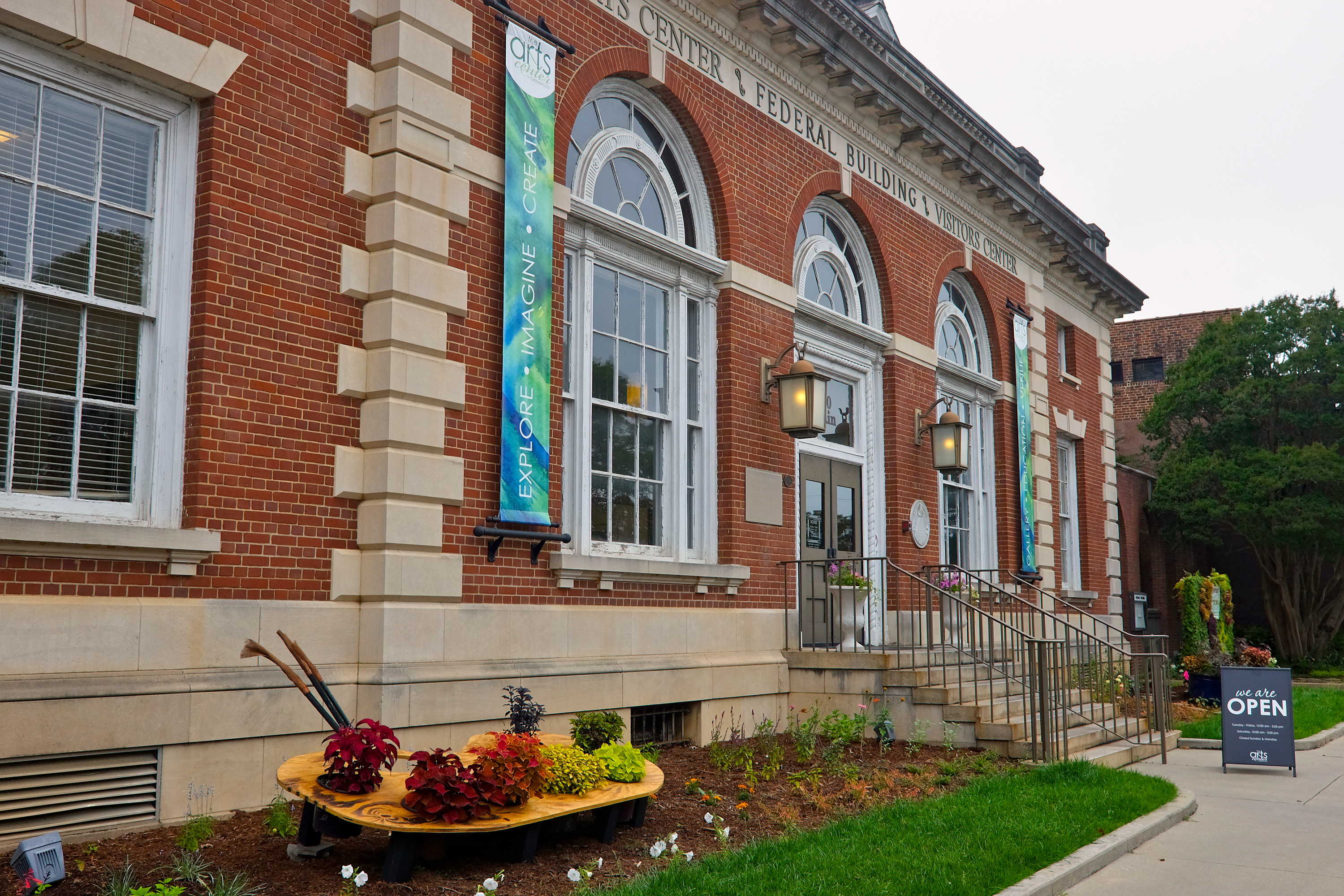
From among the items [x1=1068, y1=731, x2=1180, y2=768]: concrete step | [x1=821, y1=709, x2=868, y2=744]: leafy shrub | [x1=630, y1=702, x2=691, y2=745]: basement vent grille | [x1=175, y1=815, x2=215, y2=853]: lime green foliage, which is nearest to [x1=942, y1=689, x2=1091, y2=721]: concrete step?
[x1=1068, y1=731, x2=1180, y2=768]: concrete step

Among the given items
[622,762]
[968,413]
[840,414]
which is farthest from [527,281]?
[968,413]

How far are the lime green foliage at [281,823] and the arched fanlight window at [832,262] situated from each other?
8573mm

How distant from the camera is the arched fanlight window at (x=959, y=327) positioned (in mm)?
16844

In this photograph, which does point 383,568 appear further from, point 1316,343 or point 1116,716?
point 1316,343

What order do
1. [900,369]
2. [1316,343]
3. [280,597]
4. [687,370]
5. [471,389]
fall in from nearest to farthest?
[280,597] < [471,389] < [687,370] < [900,369] < [1316,343]

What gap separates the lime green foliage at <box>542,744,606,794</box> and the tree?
24.8 metres

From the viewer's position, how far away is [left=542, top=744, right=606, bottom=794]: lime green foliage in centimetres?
650

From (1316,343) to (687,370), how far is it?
22.8m

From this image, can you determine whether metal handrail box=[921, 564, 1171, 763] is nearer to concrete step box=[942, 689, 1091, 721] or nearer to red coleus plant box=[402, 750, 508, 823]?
concrete step box=[942, 689, 1091, 721]

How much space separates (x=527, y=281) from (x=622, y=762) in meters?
4.10

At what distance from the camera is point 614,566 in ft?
32.6

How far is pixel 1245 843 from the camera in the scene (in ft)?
25.3

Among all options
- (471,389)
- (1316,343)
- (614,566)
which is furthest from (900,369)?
(1316,343)

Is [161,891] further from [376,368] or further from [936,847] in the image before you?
[936,847]
